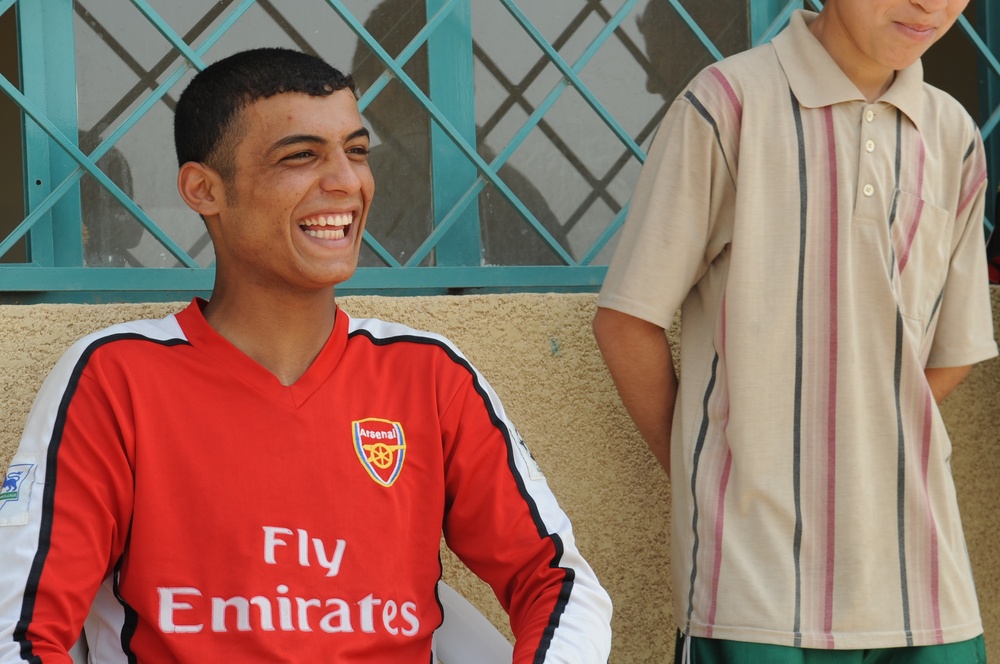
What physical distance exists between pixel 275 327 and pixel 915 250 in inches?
44.4

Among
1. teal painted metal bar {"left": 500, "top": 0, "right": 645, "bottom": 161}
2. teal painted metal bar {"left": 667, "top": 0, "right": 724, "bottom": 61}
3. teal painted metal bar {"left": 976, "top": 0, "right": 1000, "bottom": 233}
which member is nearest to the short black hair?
teal painted metal bar {"left": 500, "top": 0, "right": 645, "bottom": 161}

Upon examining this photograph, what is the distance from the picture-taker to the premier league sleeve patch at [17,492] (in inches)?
67.0

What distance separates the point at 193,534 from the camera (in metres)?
1.82

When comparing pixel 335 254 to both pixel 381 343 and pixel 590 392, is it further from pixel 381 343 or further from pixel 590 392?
pixel 590 392

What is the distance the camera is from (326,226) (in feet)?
6.59

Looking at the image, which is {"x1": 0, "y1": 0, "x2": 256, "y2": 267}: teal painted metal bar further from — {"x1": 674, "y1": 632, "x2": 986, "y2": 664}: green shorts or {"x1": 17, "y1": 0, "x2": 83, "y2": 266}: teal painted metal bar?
{"x1": 674, "y1": 632, "x2": 986, "y2": 664}: green shorts

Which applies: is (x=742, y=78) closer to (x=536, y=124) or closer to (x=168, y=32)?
(x=536, y=124)

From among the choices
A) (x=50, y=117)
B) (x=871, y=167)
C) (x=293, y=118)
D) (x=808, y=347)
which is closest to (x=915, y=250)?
(x=871, y=167)

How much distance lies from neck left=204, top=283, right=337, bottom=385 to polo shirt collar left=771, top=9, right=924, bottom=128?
3.02 feet

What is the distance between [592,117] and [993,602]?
1491 mm

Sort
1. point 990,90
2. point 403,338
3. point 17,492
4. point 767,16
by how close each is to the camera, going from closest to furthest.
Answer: point 17,492
point 403,338
point 767,16
point 990,90

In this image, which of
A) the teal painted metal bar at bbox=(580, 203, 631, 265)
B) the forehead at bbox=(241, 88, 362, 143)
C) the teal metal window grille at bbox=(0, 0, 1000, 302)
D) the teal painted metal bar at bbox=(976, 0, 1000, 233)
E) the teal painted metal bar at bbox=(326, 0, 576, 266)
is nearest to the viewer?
the forehead at bbox=(241, 88, 362, 143)

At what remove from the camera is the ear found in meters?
2.03

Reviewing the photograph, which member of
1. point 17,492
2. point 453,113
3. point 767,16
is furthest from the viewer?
point 767,16
